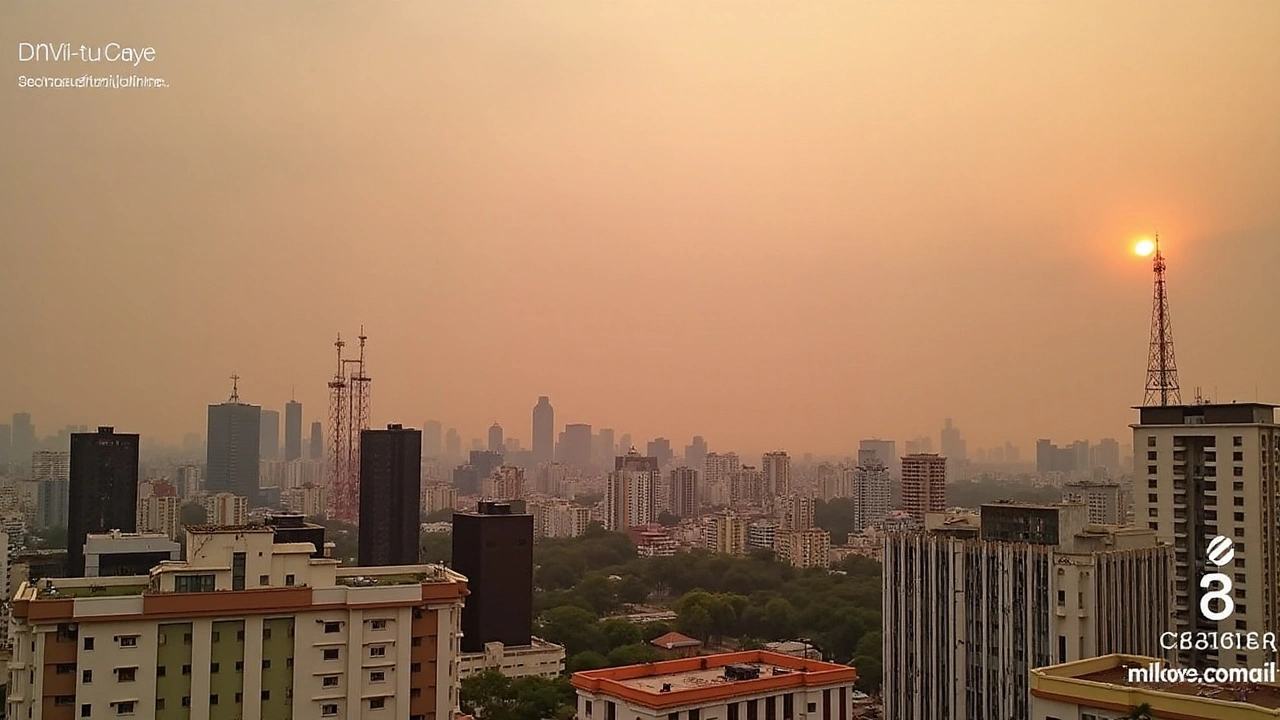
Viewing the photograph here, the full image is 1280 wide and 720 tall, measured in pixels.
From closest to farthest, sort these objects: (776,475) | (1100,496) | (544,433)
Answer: (1100,496) < (544,433) < (776,475)

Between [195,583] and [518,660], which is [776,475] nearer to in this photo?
[518,660]

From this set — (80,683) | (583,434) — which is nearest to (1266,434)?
(80,683)

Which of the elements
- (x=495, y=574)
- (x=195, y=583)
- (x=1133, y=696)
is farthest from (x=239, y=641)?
(x=495, y=574)

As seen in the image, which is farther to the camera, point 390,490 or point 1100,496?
point 390,490

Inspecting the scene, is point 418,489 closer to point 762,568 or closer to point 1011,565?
point 762,568

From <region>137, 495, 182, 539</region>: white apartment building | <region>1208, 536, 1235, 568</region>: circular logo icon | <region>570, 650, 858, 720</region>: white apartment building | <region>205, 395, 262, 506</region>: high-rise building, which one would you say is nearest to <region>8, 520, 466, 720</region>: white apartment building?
<region>570, 650, 858, 720</region>: white apartment building

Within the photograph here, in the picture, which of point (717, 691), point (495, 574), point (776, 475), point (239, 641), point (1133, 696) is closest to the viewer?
point (1133, 696)

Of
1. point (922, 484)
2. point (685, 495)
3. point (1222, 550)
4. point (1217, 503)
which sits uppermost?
point (1217, 503)
